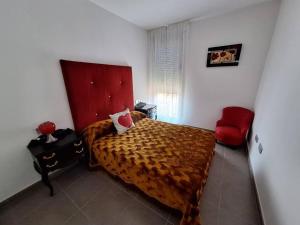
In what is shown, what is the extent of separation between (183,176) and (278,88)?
5.09 ft

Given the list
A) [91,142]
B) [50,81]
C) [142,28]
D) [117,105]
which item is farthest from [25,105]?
[142,28]

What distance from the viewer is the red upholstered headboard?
1.77 meters

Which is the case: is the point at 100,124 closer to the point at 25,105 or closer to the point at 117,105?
the point at 117,105

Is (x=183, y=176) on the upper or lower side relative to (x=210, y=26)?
lower

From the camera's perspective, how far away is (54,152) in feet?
4.83

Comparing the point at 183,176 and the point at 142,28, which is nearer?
the point at 183,176

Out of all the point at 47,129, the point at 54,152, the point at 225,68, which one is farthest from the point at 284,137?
the point at 47,129

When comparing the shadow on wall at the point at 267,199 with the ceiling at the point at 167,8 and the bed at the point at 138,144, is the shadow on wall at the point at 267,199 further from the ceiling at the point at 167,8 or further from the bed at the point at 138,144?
the ceiling at the point at 167,8

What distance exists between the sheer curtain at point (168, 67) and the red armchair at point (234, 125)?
1016 millimetres

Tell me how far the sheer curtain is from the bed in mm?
990

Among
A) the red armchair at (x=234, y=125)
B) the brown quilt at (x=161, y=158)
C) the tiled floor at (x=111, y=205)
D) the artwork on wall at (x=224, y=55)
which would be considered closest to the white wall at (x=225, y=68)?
the artwork on wall at (x=224, y=55)

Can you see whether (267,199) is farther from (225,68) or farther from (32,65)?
(32,65)

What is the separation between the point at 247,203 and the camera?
4.80 feet

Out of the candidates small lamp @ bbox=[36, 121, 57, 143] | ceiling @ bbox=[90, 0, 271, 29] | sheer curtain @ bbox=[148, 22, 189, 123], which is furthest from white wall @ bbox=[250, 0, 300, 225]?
small lamp @ bbox=[36, 121, 57, 143]
